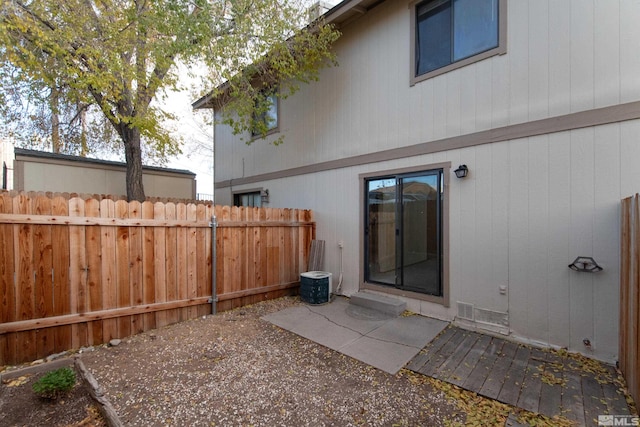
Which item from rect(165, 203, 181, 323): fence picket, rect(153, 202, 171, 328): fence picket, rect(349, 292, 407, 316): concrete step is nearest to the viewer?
rect(153, 202, 171, 328): fence picket

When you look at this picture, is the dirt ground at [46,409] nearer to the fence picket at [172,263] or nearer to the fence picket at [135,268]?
the fence picket at [135,268]

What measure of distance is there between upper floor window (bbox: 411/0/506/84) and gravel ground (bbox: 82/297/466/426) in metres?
4.30

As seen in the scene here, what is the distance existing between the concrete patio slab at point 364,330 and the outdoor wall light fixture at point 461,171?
2.16m

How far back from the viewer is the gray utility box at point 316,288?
202 inches

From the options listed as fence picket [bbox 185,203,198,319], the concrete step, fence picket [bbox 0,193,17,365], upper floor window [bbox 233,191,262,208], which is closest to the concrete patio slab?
the concrete step

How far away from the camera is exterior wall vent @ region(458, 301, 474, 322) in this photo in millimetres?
4012

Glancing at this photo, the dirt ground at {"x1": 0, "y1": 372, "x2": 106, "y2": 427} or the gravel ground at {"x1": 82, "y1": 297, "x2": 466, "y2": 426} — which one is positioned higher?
the dirt ground at {"x1": 0, "y1": 372, "x2": 106, "y2": 427}

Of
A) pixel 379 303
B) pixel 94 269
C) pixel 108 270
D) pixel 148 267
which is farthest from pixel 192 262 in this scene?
pixel 379 303

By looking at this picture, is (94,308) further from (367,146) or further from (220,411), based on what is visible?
(367,146)

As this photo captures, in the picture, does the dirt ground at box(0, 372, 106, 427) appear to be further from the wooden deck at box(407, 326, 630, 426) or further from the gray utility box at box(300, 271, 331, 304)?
the gray utility box at box(300, 271, 331, 304)

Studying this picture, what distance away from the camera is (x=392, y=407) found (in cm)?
241

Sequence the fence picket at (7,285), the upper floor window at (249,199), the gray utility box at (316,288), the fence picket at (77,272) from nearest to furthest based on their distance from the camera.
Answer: the fence picket at (7,285) < the fence picket at (77,272) < the gray utility box at (316,288) < the upper floor window at (249,199)

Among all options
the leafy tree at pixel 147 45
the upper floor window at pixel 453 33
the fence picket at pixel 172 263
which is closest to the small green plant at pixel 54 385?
the fence picket at pixel 172 263

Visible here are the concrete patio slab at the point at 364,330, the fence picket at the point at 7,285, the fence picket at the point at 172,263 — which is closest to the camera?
the fence picket at the point at 7,285
